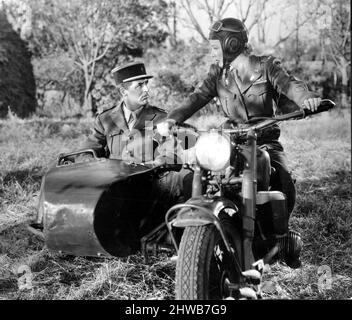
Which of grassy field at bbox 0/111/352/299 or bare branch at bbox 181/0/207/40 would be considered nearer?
grassy field at bbox 0/111/352/299

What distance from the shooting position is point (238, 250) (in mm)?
2656

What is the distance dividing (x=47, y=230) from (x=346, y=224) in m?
3.04

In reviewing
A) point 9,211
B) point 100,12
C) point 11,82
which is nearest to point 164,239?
point 9,211

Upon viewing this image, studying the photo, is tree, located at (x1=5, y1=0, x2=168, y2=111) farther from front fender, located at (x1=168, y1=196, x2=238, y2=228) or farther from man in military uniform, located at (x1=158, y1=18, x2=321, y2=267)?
front fender, located at (x1=168, y1=196, x2=238, y2=228)

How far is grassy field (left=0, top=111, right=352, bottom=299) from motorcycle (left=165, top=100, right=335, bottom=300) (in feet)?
2.40

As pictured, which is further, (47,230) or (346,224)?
(346,224)

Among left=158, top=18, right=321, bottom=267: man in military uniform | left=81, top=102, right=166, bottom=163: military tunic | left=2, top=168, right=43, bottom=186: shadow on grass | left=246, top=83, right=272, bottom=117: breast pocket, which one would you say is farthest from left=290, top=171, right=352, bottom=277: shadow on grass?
left=2, top=168, right=43, bottom=186: shadow on grass

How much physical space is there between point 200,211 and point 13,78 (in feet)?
23.5

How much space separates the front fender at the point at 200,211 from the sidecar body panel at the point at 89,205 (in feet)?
1.47

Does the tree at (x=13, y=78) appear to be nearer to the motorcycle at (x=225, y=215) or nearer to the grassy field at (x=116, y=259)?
the grassy field at (x=116, y=259)

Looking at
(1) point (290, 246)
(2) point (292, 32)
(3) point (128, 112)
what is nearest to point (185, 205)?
(1) point (290, 246)

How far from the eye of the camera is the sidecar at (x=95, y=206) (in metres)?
2.69

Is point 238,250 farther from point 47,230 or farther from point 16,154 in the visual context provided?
point 16,154

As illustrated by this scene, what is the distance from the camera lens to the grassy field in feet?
11.0
